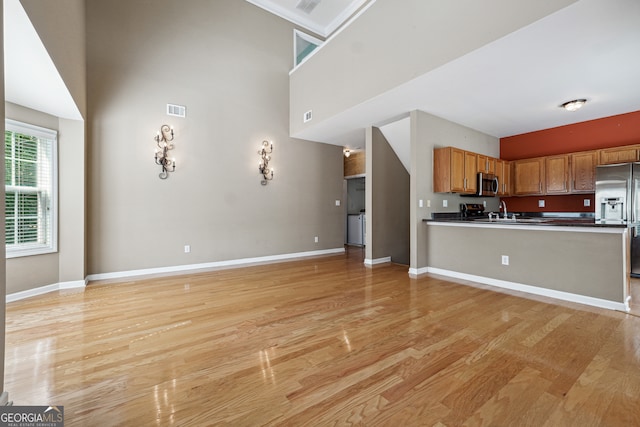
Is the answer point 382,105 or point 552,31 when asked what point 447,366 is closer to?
point 552,31

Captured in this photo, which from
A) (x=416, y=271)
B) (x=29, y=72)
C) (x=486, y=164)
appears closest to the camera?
(x=29, y=72)

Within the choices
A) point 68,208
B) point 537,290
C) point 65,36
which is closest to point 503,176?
point 537,290

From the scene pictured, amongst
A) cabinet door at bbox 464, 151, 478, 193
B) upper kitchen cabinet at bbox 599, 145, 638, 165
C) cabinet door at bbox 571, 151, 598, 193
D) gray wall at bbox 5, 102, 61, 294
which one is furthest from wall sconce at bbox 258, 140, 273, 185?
upper kitchen cabinet at bbox 599, 145, 638, 165

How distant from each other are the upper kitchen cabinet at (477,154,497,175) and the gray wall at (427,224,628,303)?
5.23 feet

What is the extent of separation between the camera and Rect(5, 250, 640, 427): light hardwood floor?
1471 mm

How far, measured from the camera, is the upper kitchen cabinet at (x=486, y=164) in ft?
16.7

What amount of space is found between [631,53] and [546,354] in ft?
10.4

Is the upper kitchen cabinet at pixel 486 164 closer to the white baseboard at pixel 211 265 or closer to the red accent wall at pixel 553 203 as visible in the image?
the red accent wall at pixel 553 203

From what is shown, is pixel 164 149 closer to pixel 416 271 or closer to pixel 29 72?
pixel 29 72

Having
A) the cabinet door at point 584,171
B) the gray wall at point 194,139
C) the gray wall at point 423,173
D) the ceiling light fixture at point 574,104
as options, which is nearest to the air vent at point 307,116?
the gray wall at point 194,139

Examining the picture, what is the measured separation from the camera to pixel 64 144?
3.74 metres

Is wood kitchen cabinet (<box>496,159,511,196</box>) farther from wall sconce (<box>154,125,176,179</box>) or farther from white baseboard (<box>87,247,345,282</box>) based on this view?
wall sconce (<box>154,125,176,179</box>)

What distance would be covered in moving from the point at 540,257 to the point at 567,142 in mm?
3297

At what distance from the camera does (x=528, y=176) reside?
5.61 meters
